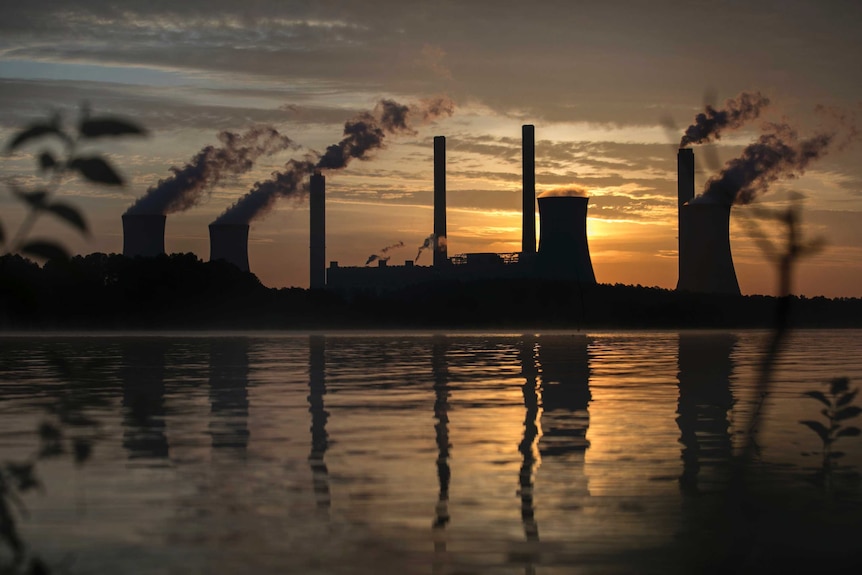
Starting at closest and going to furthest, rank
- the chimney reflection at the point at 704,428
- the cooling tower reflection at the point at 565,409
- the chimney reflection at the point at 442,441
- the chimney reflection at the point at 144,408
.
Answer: the chimney reflection at the point at 144,408, the chimney reflection at the point at 442,441, the chimney reflection at the point at 704,428, the cooling tower reflection at the point at 565,409

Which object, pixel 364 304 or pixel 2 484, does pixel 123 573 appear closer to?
pixel 2 484

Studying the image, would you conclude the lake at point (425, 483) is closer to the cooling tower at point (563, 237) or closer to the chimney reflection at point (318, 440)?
the chimney reflection at point (318, 440)

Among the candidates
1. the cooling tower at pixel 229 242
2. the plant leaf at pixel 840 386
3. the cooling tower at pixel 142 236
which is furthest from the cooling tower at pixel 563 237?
the plant leaf at pixel 840 386

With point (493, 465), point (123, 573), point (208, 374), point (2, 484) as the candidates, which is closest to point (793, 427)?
point (493, 465)

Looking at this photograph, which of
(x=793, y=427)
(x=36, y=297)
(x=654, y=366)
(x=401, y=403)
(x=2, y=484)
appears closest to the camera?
(x=36, y=297)

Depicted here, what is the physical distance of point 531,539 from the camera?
972cm

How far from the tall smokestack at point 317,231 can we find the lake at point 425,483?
157176 millimetres

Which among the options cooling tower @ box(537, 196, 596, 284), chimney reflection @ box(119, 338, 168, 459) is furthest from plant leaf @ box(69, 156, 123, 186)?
cooling tower @ box(537, 196, 596, 284)

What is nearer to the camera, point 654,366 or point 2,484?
point 2,484

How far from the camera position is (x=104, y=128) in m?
3.38

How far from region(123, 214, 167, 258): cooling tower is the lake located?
120073 millimetres

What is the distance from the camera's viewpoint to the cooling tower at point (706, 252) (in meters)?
160

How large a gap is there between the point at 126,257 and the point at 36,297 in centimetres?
13698

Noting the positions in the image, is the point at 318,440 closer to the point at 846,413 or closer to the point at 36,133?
the point at 846,413
